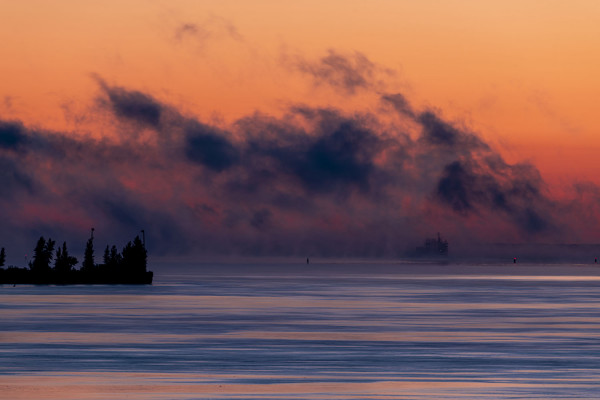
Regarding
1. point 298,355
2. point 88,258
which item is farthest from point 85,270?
point 298,355

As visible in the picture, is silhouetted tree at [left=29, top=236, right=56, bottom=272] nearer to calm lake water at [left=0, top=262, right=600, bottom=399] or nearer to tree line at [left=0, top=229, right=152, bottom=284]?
tree line at [left=0, top=229, right=152, bottom=284]

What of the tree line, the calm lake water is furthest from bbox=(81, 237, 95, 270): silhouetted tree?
the calm lake water

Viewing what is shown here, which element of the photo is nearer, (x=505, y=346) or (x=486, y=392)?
(x=486, y=392)

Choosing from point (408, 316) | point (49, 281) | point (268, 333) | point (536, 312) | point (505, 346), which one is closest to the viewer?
point (505, 346)

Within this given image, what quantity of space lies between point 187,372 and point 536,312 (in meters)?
50.9

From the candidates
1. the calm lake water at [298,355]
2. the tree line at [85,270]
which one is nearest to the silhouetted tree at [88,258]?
the tree line at [85,270]

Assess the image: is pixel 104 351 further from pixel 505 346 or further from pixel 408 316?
pixel 408 316

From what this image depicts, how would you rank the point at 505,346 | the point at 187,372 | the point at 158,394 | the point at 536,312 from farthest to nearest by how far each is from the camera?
the point at 536,312
the point at 505,346
the point at 187,372
the point at 158,394

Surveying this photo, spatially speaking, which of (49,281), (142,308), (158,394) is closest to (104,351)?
(158,394)

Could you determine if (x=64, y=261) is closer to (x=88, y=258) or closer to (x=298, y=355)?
(x=88, y=258)

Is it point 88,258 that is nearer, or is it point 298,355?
point 298,355

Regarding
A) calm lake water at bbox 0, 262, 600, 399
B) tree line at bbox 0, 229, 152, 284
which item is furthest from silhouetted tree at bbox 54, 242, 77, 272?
calm lake water at bbox 0, 262, 600, 399

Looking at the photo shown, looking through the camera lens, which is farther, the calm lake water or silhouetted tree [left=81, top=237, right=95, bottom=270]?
silhouetted tree [left=81, top=237, right=95, bottom=270]

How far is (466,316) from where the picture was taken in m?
76.2
